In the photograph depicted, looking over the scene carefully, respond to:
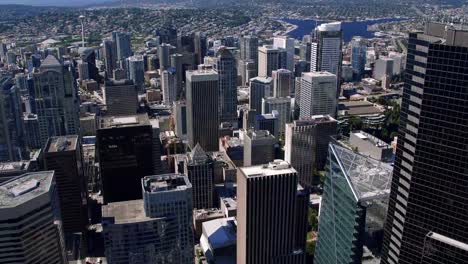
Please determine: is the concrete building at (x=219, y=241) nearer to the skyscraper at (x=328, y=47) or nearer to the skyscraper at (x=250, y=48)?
the skyscraper at (x=328, y=47)

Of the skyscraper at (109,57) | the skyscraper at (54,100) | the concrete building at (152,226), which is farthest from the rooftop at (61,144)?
Answer: the skyscraper at (109,57)

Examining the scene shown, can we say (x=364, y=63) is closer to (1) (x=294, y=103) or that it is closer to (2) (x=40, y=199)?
(1) (x=294, y=103)

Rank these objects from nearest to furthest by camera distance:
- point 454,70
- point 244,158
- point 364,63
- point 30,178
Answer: point 454,70, point 30,178, point 244,158, point 364,63

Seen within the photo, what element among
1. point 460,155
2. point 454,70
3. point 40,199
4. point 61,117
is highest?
point 454,70

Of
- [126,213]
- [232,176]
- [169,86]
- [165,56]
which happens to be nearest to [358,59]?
[165,56]

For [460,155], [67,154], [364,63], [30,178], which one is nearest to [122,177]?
[67,154]

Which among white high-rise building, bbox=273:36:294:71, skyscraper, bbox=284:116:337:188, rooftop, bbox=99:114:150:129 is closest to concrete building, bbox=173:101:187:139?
skyscraper, bbox=284:116:337:188
